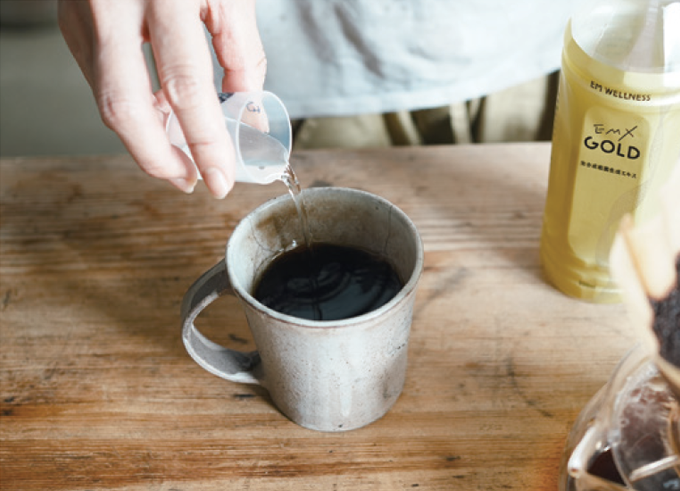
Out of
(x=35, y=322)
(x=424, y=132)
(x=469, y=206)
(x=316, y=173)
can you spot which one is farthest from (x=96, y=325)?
(x=424, y=132)

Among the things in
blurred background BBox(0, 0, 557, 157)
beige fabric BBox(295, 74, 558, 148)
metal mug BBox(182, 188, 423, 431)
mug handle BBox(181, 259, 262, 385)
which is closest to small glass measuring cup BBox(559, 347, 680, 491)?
metal mug BBox(182, 188, 423, 431)

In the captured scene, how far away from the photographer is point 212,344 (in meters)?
0.56

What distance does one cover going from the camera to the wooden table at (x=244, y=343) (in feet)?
1.77

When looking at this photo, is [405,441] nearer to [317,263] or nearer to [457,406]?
[457,406]

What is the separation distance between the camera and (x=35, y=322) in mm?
657

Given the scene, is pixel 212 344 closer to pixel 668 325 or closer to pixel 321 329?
pixel 321 329

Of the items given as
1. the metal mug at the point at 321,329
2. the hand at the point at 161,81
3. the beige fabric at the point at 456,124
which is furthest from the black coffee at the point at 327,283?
the beige fabric at the point at 456,124

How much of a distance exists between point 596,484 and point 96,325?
44cm

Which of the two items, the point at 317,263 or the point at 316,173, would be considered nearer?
the point at 317,263

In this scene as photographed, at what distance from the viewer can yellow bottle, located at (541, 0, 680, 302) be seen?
50 centimetres

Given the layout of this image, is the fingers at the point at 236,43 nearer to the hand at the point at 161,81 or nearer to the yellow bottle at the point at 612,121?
the hand at the point at 161,81

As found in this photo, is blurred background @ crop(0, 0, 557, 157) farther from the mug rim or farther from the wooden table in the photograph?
the mug rim

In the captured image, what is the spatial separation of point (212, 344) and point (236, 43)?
0.79 feet

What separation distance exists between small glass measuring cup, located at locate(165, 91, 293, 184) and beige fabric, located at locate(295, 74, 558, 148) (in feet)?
1.35
